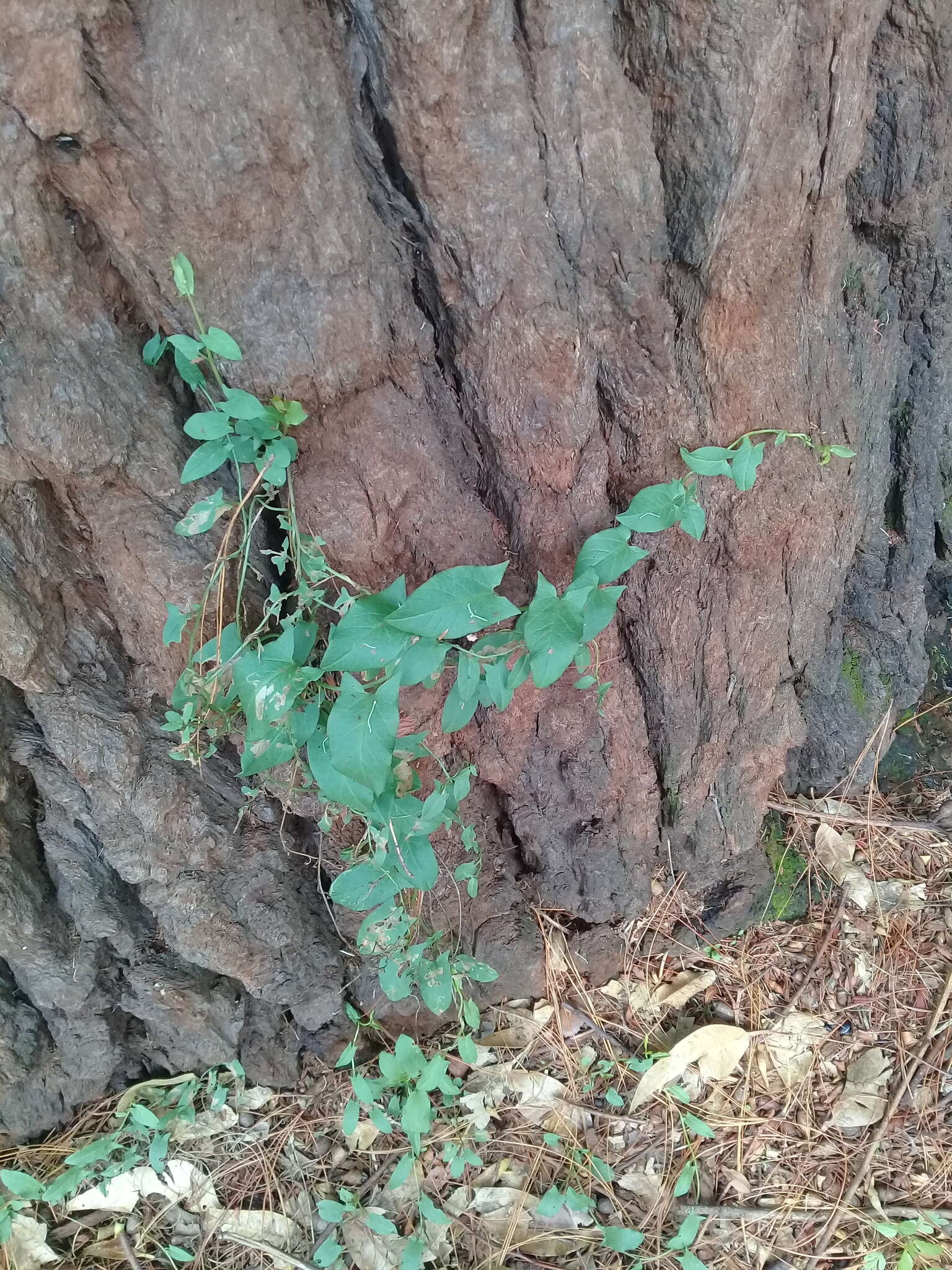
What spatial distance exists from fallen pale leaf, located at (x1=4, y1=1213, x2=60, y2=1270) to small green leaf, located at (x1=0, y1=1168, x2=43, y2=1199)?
56mm

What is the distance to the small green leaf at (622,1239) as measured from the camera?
1.83m

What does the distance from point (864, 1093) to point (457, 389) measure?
6.15ft

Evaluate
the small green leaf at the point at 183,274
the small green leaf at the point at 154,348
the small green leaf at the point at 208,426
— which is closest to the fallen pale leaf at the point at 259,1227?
the small green leaf at the point at 208,426

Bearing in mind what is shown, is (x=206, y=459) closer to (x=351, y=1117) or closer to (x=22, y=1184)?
(x=351, y=1117)

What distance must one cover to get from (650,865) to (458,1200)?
87 centimetres

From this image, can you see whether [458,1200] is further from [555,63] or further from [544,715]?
[555,63]

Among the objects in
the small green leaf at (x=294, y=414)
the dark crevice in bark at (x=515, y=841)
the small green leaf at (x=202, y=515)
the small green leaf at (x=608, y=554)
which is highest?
the small green leaf at (x=294, y=414)

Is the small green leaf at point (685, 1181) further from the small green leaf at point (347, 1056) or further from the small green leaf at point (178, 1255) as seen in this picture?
the small green leaf at point (178, 1255)

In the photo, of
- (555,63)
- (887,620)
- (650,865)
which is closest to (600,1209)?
(650,865)

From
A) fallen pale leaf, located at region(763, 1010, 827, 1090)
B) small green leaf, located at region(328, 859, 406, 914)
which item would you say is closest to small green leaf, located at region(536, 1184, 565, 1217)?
fallen pale leaf, located at region(763, 1010, 827, 1090)

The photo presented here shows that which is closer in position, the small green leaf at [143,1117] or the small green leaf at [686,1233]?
the small green leaf at [686,1233]

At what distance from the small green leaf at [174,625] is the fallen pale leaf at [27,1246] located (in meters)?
1.49

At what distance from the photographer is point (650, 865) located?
6.93 feet

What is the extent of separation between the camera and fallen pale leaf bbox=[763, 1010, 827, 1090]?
2.08 m
